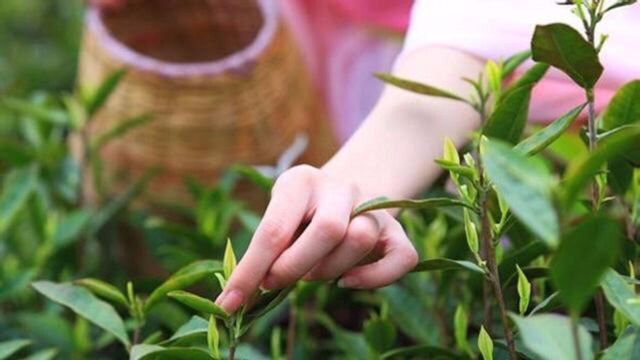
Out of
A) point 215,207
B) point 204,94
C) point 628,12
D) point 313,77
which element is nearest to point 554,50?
point 628,12

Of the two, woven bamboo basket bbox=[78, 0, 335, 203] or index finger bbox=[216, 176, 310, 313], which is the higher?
index finger bbox=[216, 176, 310, 313]

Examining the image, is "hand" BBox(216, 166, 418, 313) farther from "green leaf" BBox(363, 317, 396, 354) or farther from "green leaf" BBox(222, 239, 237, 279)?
"green leaf" BBox(363, 317, 396, 354)

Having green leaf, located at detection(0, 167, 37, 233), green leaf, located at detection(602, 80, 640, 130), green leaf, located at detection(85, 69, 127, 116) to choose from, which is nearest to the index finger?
green leaf, located at detection(602, 80, 640, 130)

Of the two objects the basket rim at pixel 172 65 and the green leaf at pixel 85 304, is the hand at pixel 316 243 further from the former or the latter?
the basket rim at pixel 172 65

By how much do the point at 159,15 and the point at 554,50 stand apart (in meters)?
1.29

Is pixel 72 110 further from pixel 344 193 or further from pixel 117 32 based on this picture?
pixel 344 193

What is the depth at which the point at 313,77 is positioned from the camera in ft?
5.82

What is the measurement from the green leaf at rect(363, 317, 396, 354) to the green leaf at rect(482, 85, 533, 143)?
0.19 m

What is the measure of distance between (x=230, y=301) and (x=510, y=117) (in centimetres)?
24

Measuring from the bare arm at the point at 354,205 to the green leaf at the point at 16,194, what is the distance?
391 mm

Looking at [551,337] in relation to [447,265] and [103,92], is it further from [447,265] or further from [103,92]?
[103,92]

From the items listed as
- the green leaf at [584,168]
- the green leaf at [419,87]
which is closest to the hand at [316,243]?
the green leaf at [419,87]

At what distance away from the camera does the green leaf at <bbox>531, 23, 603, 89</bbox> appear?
66 centimetres

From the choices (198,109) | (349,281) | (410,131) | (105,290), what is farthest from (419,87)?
(198,109)
